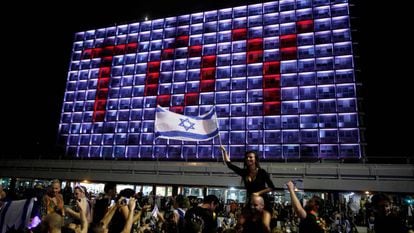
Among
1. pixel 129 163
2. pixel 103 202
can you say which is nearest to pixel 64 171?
pixel 129 163

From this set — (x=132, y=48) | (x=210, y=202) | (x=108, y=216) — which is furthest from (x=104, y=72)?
(x=108, y=216)

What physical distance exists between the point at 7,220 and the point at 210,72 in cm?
4583

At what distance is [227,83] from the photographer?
48.5 m

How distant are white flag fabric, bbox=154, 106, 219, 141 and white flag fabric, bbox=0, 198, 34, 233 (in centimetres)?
582

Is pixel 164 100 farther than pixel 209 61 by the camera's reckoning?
Yes

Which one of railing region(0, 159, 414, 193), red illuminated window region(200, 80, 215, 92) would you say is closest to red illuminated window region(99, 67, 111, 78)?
red illuminated window region(200, 80, 215, 92)

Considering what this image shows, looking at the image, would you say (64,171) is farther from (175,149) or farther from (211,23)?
(211,23)

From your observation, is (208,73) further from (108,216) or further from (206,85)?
(108,216)

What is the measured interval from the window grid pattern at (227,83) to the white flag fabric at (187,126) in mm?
33536

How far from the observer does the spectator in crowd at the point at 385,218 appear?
4.98m

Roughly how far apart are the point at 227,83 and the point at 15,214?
44111 mm

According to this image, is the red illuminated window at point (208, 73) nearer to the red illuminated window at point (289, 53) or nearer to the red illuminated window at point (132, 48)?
the red illuminated window at point (289, 53)

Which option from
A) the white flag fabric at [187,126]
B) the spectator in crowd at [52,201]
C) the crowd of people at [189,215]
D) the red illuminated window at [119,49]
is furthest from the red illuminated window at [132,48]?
the crowd of people at [189,215]

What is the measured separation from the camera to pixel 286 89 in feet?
149
